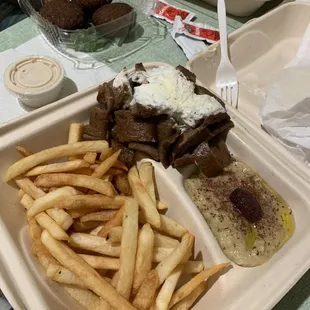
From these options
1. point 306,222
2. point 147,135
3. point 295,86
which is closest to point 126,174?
point 147,135

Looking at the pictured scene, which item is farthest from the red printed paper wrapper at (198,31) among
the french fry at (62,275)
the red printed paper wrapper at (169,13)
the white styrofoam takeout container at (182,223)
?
the french fry at (62,275)

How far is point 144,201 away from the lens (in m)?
1.33

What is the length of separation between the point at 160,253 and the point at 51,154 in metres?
0.47

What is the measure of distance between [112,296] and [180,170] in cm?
56

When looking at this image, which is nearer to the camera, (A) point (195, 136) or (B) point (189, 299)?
(B) point (189, 299)

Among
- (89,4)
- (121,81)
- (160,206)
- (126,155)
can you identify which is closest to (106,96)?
(121,81)

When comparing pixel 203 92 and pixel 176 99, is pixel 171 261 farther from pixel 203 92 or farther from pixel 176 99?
pixel 203 92

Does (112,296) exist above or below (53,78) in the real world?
below

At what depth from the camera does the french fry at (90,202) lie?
4.16 feet

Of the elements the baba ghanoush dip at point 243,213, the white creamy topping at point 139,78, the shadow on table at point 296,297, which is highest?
the white creamy topping at point 139,78

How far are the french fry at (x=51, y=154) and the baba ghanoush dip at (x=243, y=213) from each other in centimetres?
35

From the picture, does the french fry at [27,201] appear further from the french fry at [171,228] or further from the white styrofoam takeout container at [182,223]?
the french fry at [171,228]

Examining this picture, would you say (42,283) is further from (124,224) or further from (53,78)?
(53,78)

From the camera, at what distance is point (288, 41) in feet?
7.00
